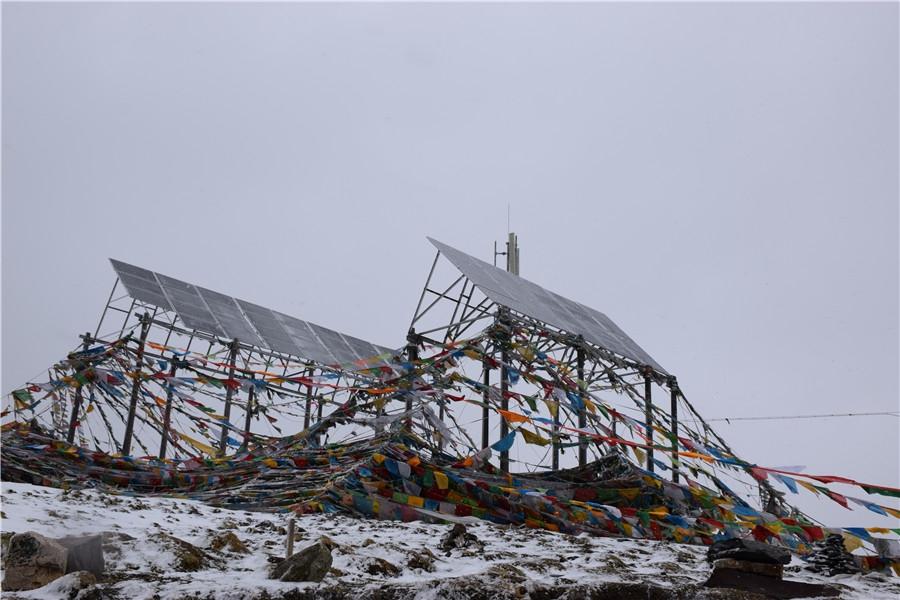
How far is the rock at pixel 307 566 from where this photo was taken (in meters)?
6.10

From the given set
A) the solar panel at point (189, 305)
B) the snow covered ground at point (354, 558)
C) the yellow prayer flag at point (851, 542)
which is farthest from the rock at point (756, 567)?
the solar panel at point (189, 305)

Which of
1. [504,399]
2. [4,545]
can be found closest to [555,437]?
[504,399]

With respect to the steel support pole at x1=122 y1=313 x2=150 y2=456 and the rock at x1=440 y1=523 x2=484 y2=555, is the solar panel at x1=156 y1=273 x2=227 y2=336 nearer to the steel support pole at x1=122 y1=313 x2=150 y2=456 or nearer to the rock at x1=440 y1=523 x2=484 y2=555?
the steel support pole at x1=122 y1=313 x2=150 y2=456

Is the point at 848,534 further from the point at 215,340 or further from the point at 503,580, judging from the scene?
the point at 215,340

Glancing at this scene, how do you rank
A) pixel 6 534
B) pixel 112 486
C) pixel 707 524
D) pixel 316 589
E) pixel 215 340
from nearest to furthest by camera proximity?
pixel 316 589 → pixel 6 534 → pixel 707 524 → pixel 112 486 → pixel 215 340

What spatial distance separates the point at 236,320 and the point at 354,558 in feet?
53.4

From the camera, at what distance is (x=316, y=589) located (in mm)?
5695

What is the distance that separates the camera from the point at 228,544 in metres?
7.80

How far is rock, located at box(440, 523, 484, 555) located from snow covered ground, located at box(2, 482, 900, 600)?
0.10 meters

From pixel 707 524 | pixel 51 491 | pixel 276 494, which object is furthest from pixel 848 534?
pixel 51 491

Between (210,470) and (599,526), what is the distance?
256 inches

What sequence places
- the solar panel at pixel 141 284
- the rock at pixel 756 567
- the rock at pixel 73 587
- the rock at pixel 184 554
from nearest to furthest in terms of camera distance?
the rock at pixel 73 587
the rock at pixel 756 567
the rock at pixel 184 554
the solar panel at pixel 141 284

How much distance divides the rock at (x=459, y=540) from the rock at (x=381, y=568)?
113cm

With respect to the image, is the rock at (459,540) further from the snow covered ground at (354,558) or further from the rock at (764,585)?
the rock at (764,585)
